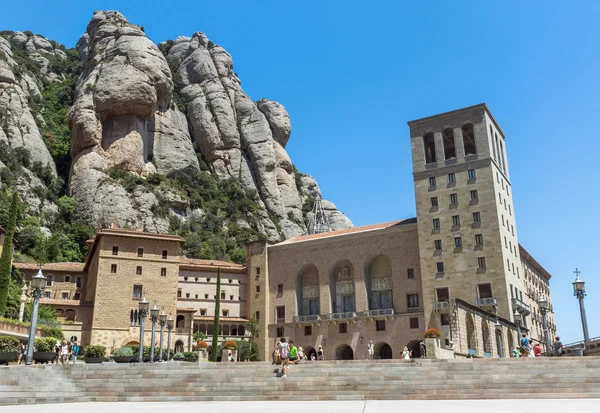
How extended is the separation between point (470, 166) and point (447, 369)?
3616 cm

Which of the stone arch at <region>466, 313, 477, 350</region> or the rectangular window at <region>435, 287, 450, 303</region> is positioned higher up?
the rectangular window at <region>435, 287, 450, 303</region>

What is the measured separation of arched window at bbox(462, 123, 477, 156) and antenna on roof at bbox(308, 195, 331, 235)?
40748 millimetres

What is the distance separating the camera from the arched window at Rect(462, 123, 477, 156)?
55500 mm

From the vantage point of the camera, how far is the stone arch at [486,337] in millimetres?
41125

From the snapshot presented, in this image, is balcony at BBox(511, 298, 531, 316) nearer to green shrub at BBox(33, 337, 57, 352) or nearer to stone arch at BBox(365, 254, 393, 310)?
stone arch at BBox(365, 254, 393, 310)

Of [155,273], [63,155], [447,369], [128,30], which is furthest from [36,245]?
[447,369]

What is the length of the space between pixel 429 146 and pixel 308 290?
19.3 meters

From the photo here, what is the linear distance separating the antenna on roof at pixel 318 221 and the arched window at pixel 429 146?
3984 cm

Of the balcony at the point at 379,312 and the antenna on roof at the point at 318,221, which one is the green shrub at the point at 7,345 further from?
the antenna on roof at the point at 318,221

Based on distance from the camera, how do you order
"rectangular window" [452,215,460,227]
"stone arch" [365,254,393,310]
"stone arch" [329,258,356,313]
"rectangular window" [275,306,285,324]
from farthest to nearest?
"rectangular window" [275,306,285,324] → "stone arch" [329,258,356,313] → "stone arch" [365,254,393,310] → "rectangular window" [452,215,460,227]

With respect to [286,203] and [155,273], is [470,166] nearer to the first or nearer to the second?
[155,273]

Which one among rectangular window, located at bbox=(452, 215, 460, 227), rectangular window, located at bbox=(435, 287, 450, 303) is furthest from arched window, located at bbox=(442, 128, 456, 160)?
rectangular window, located at bbox=(435, 287, 450, 303)

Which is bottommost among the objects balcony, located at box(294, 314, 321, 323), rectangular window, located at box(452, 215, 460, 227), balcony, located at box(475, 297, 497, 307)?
balcony, located at box(294, 314, 321, 323)

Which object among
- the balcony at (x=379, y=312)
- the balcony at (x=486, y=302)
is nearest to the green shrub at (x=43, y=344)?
the balcony at (x=379, y=312)
